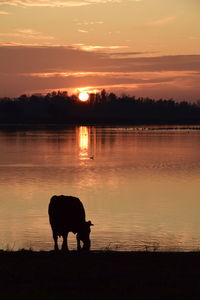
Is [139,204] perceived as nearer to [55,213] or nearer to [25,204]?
[25,204]

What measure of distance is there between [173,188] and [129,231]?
70.9ft

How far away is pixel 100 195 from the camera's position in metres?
46.3

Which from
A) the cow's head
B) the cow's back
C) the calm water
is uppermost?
the cow's back

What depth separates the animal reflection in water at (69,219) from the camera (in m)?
16.9

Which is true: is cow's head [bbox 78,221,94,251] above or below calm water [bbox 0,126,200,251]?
above

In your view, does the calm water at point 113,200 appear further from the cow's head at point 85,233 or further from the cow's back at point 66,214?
the cow's head at point 85,233

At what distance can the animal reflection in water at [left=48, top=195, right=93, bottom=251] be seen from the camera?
55.5 ft
